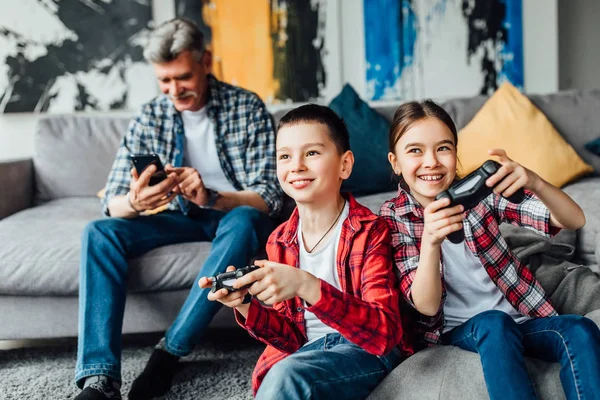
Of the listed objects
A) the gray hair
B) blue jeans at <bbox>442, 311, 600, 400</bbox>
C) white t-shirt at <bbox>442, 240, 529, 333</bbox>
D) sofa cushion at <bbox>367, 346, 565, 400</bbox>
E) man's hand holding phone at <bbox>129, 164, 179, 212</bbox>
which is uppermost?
the gray hair

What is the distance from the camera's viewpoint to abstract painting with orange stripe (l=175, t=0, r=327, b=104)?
10.3 feet

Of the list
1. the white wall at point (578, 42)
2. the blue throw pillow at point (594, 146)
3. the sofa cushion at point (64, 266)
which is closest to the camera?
the sofa cushion at point (64, 266)

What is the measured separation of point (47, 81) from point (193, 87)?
1369 millimetres

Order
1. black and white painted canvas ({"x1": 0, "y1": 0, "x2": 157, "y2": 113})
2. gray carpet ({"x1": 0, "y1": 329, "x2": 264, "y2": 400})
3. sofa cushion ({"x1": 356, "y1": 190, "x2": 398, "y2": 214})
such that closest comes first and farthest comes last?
gray carpet ({"x1": 0, "y1": 329, "x2": 264, "y2": 400}), sofa cushion ({"x1": 356, "y1": 190, "x2": 398, "y2": 214}), black and white painted canvas ({"x1": 0, "y1": 0, "x2": 157, "y2": 113})

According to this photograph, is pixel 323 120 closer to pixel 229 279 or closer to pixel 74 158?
pixel 229 279

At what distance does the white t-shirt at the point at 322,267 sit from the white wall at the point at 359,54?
2.08 metres

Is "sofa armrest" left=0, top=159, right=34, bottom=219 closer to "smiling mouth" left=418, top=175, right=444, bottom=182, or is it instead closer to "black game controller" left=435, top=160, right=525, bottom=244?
"smiling mouth" left=418, top=175, right=444, bottom=182

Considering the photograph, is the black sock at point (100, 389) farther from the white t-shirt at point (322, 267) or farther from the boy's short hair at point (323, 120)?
the boy's short hair at point (323, 120)

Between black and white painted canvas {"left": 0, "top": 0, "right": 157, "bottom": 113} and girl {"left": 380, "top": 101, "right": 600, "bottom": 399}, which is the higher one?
black and white painted canvas {"left": 0, "top": 0, "right": 157, "bottom": 113}

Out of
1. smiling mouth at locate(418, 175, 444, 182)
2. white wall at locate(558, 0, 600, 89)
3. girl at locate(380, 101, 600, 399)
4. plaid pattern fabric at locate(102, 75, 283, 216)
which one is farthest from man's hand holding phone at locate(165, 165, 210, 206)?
white wall at locate(558, 0, 600, 89)

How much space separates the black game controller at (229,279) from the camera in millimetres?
1091

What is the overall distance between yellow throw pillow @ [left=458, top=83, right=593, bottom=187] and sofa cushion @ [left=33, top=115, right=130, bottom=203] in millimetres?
1528

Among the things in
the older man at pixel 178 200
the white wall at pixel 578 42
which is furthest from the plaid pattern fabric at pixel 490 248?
the white wall at pixel 578 42

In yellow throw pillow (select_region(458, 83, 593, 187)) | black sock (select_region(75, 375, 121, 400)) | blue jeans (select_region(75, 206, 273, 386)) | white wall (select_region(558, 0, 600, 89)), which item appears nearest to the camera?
black sock (select_region(75, 375, 121, 400))
